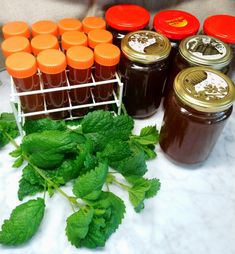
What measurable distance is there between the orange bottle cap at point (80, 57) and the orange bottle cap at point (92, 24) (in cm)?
7

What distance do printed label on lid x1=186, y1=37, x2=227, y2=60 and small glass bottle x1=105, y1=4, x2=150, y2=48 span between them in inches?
4.1

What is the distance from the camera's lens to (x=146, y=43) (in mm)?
571

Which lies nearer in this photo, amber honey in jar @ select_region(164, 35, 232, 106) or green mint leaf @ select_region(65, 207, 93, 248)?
green mint leaf @ select_region(65, 207, 93, 248)

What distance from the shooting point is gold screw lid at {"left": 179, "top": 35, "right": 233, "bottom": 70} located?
0.56 meters

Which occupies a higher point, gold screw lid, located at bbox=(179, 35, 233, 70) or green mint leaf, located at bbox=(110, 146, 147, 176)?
gold screw lid, located at bbox=(179, 35, 233, 70)

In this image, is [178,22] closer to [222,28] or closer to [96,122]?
[222,28]

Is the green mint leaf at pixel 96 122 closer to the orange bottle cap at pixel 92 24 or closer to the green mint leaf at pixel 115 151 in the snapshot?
the green mint leaf at pixel 115 151

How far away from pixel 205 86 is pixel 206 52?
0.31ft

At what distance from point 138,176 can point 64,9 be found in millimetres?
372

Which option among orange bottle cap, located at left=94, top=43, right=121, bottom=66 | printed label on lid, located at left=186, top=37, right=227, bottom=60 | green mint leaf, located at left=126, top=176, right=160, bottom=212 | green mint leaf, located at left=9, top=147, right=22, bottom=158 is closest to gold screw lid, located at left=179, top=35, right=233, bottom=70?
printed label on lid, located at left=186, top=37, right=227, bottom=60

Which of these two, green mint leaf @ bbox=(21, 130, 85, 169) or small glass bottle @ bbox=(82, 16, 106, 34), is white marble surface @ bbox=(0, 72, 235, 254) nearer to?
green mint leaf @ bbox=(21, 130, 85, 169)

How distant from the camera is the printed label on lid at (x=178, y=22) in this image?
628 mm

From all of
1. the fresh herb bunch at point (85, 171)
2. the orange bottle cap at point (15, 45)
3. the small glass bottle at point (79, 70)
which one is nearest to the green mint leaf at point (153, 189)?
the fresh herb bunch at point (85, 171)

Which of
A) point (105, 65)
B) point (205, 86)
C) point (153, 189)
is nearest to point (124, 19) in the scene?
point (105, 65)
